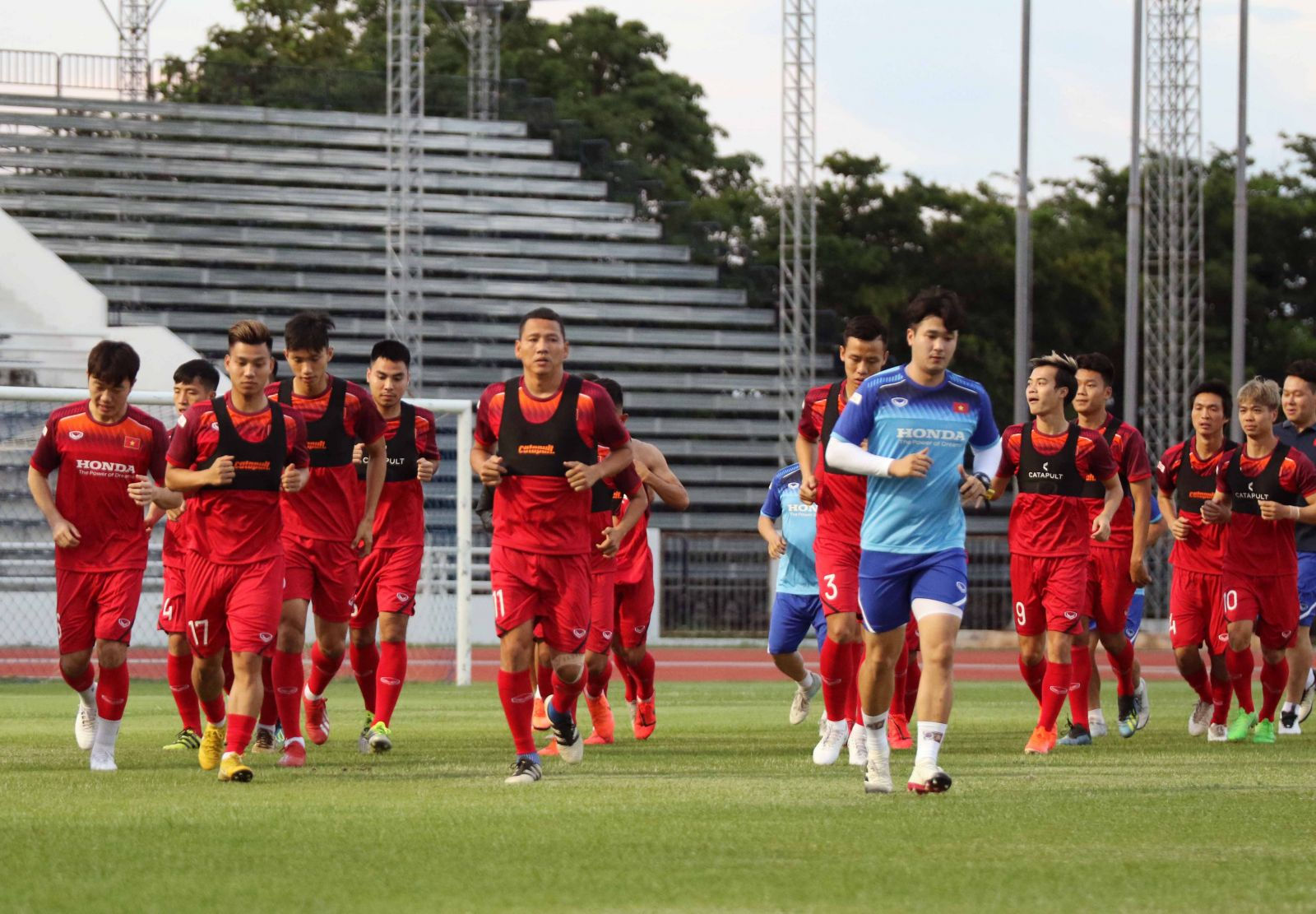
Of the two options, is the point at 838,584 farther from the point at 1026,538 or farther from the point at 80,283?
the point at 80,283

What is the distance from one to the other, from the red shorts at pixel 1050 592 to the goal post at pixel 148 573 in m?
8.55

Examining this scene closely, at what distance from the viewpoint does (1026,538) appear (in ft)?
42.8

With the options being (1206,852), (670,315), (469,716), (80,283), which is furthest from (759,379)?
(1206,852)

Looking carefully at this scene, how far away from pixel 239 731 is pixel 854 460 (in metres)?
3.11

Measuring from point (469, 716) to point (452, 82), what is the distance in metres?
28.5

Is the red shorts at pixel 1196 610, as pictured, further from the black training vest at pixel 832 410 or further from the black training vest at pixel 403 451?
the black training vest at pixel 403 451

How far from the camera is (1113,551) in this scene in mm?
14078

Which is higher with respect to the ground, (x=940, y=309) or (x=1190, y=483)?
(x=940, y=309)

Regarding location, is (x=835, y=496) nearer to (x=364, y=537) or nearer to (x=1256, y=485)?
(x=364, y=537)

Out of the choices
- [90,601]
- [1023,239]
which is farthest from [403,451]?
[1023,239]

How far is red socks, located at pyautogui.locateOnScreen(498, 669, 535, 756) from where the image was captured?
9922 millimetres

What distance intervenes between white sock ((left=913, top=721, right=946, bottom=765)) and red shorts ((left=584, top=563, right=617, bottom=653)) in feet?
15.5

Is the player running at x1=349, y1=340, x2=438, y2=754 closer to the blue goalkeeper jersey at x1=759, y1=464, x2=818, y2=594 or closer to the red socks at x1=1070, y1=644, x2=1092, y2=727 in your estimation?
the blue goalkeeper jersey at x1=759, y1=464, x2=818, y2=594

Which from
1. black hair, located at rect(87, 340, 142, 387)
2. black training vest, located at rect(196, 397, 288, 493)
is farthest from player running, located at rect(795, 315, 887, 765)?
black hair, located at rect(87, 340, 142, 387)
